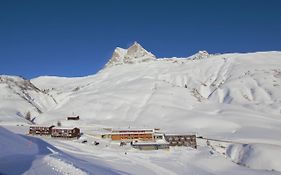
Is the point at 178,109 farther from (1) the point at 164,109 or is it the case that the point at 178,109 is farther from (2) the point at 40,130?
(2) the point at 40,130

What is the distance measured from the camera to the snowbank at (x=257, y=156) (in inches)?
2432

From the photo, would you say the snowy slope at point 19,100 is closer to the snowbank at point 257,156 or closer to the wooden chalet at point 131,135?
the wooden chalet at point 131,135

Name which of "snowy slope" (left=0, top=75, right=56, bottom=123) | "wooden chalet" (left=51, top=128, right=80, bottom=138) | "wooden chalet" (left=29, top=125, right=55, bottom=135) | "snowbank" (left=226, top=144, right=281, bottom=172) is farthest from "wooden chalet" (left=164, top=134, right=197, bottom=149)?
"snowy slope" (left=0, top=75, right=56, bottom=123)

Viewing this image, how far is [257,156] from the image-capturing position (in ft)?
216

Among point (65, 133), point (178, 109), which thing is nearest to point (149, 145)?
point (65, 133)

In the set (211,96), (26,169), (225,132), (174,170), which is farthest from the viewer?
(211,96)

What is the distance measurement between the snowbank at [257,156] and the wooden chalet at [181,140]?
753 centimetres

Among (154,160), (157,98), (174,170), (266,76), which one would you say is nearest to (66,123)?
(157,98)

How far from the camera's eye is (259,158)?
6469 centimetres

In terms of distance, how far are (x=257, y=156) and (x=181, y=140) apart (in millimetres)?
16365

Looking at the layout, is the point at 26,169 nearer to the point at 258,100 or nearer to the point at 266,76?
the point at 258,100

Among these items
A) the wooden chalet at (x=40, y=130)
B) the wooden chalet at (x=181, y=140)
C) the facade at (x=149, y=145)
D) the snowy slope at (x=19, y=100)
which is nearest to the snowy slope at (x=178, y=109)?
the snowy slope at (x=19, y=100)

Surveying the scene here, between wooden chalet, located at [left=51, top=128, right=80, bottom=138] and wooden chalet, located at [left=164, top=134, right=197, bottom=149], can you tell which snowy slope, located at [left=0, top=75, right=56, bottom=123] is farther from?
wooden chalet, located at [left=164, top=134, right=197, bottom=149]

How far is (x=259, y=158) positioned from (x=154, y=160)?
21434 mm
